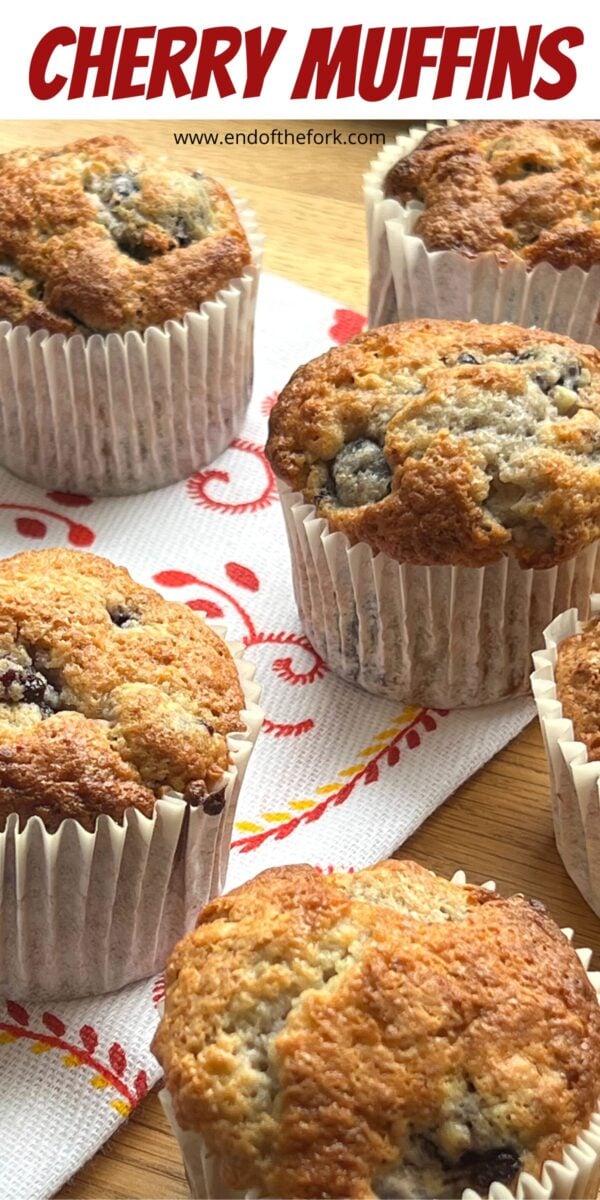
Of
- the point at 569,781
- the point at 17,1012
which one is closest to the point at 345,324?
the point at 569,781

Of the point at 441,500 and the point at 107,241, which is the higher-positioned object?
the point at 107,241

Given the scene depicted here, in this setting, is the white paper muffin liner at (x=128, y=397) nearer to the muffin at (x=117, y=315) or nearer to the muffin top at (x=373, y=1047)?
the muffin at (x=117, y=315)

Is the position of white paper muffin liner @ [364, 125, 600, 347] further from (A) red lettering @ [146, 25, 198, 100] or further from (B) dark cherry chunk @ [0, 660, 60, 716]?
(B) dark cherry chunk @ [0, 660, 60, 716]

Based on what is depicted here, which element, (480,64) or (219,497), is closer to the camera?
(219,497)

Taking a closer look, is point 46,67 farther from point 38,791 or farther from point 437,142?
point 38,791

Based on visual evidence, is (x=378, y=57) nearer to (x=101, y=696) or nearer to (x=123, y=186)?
(x=123, y=186)

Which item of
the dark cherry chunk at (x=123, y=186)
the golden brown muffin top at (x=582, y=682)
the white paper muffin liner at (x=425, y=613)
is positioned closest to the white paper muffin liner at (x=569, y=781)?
the golden brown muffin top at (x=582, y=682)
